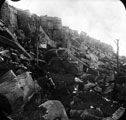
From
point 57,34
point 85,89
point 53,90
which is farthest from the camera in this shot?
point 57,34

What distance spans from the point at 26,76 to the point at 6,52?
31.4 ft

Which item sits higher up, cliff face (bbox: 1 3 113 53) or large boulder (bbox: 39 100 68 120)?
cliff face (bbox: 1 3 113 53)

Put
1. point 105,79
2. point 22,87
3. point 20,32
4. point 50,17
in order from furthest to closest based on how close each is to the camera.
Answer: point 50,17
point 20,32
point 105,79
point 22,87

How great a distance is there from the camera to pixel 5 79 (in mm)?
11477

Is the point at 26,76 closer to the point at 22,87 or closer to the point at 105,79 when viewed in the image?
the point at 22,87

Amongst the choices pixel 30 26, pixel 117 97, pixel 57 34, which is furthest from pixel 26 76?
pixel 57 34

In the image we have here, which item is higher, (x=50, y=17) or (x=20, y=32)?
(x=50, y=17)

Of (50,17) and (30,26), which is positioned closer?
(30,26)

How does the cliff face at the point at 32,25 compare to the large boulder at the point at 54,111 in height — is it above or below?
above

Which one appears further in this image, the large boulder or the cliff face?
the cliff face

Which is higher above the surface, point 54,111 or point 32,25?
point 32,25

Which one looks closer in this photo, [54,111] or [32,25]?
[54,111]

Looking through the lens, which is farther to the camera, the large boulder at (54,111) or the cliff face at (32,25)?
the cliff face at (32,25)

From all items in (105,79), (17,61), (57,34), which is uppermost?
(57,34)
